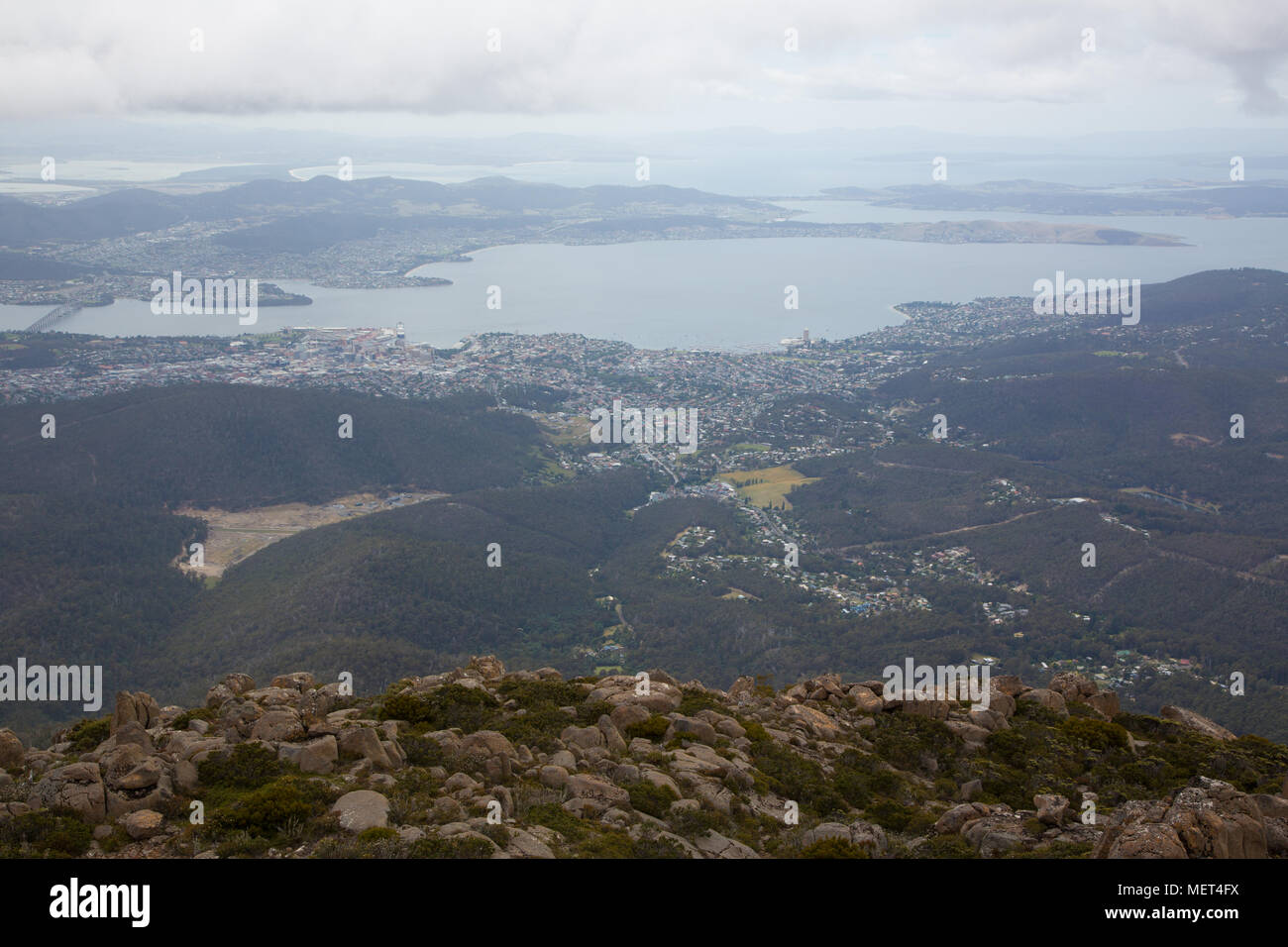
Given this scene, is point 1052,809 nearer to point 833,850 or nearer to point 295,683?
point 833,850

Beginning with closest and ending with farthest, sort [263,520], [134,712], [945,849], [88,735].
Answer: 1. [945,849]
2. [88,735]
3. [134,712]
4. [263,520]

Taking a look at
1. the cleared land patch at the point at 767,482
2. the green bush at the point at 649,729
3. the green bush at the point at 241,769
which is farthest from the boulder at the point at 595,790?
the cleared land patch at the point at 767,482

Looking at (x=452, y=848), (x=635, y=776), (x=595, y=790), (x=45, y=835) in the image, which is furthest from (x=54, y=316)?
(x=452, y=848)

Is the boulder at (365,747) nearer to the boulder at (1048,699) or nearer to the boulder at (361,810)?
the boulder at (361,810)

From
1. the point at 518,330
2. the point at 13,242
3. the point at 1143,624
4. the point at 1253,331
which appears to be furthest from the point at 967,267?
the point at 13,242

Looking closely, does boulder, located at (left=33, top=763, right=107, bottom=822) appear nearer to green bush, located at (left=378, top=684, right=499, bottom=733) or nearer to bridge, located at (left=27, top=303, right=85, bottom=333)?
green bush, located at (left=378, top=684, right=499, bottom=733)

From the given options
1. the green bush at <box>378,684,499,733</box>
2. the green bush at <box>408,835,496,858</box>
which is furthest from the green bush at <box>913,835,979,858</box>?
the green bush at <box>378,684,499,733</box>
